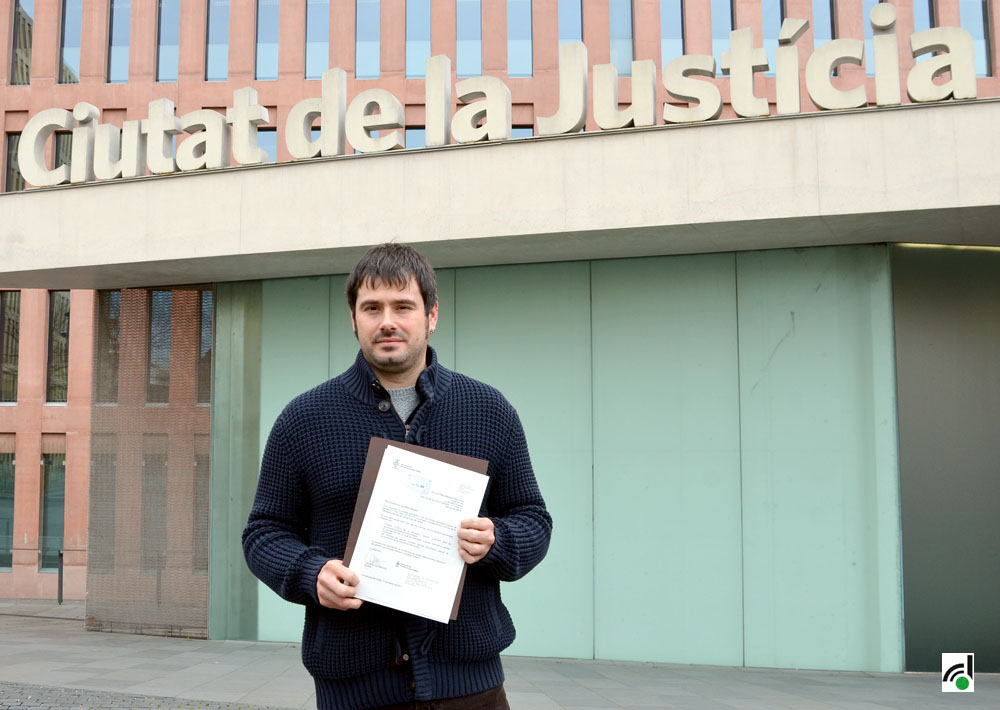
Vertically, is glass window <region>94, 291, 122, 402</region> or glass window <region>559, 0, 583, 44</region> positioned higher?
glass window <region>559, 0, 583, 44</region>

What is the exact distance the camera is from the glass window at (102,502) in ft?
40.8

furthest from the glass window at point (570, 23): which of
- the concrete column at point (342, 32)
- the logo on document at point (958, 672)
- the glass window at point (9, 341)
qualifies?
the logo on document at point (958, 672)

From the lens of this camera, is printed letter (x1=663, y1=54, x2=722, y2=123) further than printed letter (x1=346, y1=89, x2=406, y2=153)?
No

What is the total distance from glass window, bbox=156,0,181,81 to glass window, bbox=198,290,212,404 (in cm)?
1173

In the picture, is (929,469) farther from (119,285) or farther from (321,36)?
(321,36)

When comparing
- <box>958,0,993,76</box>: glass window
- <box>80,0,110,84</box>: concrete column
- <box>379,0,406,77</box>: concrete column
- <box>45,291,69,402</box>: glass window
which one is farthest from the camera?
<box>80,0,110,84</box>: concrete column

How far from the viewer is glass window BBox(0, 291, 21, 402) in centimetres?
2214

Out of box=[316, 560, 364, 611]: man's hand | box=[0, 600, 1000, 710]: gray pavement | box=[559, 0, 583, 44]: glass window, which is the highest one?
box=[559, 0, 583, 44]: glass window

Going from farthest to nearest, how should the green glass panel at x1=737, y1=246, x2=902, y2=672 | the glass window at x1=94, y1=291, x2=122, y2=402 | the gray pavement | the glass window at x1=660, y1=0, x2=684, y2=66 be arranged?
the glass window at x1=660, y1=0, x2=684, y2=66 → the glass window at x1=94, y1=291, x2=122, y2=402 → the green glass panel at x1=737, y1=246, x2=902, y2=672 → the gray pavement

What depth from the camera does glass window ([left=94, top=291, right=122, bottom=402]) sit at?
12.7 meters

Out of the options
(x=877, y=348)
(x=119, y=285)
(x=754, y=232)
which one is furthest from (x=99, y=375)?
(x=877, y=348)

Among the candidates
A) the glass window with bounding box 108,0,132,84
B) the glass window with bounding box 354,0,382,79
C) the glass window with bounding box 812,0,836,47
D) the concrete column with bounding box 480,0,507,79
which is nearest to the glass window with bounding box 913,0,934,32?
the glass window with bounding box 812,0,836,47

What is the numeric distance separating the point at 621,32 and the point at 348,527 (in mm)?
19689

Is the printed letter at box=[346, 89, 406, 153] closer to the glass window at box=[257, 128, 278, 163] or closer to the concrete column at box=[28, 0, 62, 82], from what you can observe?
the glass window at box=[257, 128, 278, 163]
